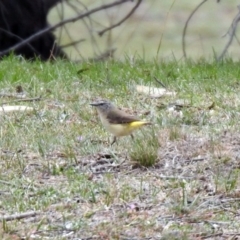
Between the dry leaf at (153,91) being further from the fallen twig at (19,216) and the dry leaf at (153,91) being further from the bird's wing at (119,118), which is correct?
the fallen twig at (19,216)

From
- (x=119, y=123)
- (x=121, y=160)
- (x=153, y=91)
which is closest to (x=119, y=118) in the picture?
(x=119, y=123)

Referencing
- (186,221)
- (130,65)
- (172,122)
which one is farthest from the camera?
(130,65)

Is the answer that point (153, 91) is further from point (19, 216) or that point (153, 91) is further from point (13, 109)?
point (19, 216)

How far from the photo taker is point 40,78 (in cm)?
891

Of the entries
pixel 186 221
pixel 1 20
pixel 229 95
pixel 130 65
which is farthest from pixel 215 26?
pixel 186 221

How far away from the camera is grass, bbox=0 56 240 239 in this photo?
Result: 5.14m

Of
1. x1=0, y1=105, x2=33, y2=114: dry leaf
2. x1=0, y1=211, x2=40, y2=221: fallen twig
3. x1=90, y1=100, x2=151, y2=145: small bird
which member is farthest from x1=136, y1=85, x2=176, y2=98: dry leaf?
x1=0, y1=211, x2=40, y2=221: fallen twig

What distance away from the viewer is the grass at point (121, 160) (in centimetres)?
514

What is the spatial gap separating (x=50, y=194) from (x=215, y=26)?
18410 mm

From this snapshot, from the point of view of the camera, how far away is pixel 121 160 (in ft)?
20.5

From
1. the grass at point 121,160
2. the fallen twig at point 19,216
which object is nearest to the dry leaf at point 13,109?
the grass at point 121,160

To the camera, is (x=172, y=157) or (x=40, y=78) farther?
(x=40, y=78)

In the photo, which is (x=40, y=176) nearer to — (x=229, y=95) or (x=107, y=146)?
(x=107, y=146)

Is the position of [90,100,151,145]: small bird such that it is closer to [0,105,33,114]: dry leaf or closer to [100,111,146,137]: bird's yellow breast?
[100,111,146,137]: bird's yellow breast
